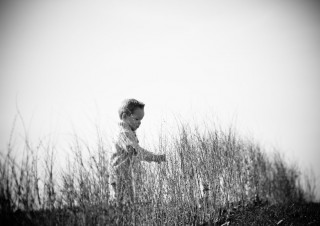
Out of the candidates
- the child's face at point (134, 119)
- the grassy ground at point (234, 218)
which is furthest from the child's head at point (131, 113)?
the grassy ground at point (234, 218)

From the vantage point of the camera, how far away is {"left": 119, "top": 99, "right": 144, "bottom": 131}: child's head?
8.57 feet

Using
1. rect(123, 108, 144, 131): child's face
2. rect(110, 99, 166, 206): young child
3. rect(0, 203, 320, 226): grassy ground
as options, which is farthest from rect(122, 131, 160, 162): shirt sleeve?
rect(0, 203, 320, 226): grassy ground

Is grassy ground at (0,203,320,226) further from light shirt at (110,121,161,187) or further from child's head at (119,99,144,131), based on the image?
child's head at (119,99,144,131)

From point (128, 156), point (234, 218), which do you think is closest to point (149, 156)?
point (128, 156)

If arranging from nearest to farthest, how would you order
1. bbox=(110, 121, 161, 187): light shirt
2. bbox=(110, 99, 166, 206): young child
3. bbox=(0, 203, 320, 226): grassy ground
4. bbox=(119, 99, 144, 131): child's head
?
bbox=(0, 203, 320, 226): grassy ground → bbox=(110, 99, 166, 206): young child → bbox=(110, 121, 161, 187): light shirt → bbox=(119, 99, 144, 131): child's head

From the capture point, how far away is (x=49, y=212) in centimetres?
183

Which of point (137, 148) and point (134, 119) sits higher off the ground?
point (134, 119)

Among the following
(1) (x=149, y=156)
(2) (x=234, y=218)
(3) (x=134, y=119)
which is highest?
(3) (x=134, y=119)

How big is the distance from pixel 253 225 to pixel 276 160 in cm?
349

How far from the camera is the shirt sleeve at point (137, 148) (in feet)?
7.73

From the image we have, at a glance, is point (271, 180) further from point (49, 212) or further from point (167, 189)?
point (49, 212)

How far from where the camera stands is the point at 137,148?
235 centimetres

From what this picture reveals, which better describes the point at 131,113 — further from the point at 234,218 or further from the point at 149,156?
the point at 234,218

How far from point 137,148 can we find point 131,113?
462 mm
